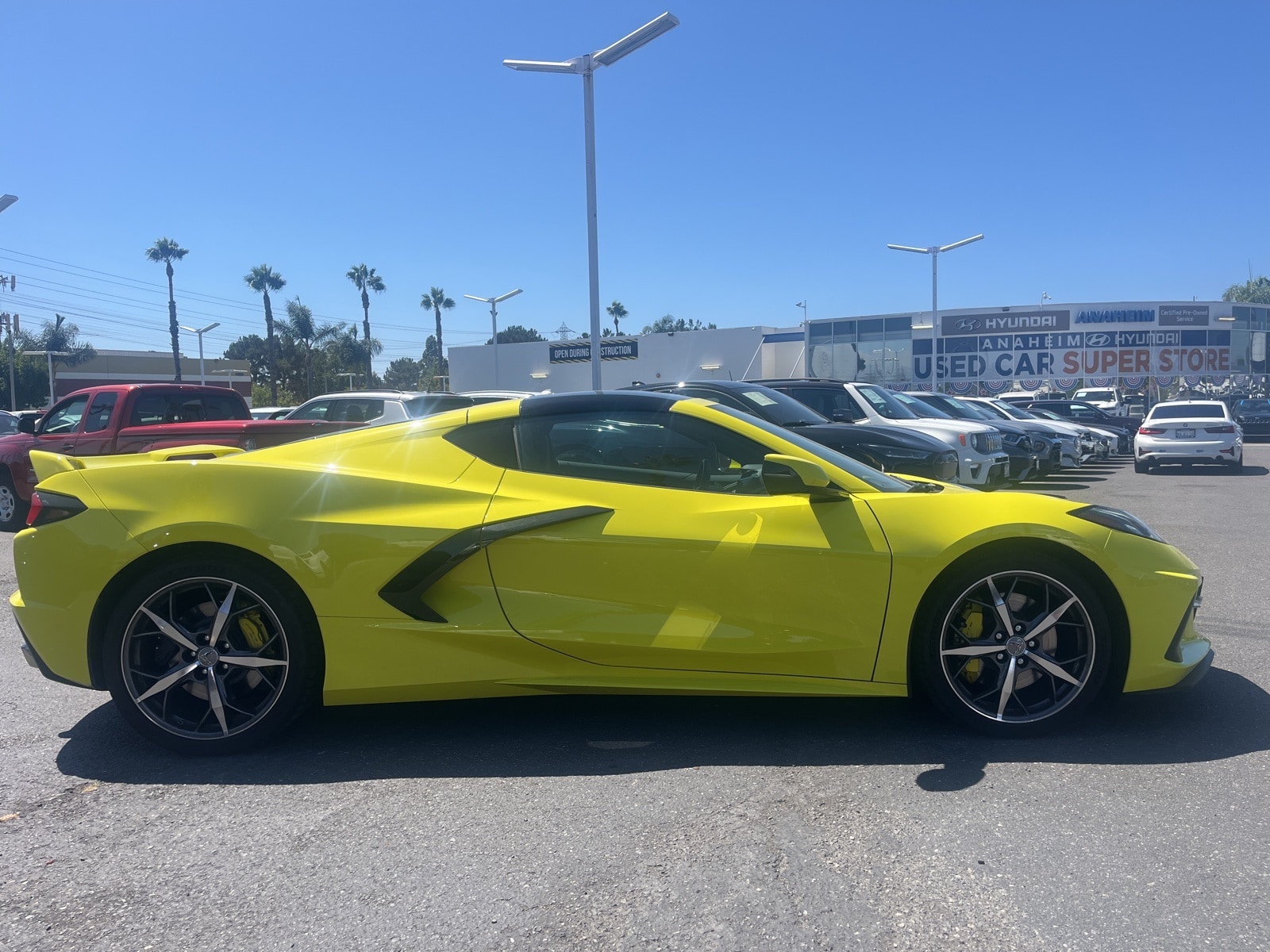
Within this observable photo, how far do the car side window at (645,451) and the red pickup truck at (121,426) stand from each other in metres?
6.68

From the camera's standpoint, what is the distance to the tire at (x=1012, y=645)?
3867 mm

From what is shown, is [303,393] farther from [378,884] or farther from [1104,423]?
[378,884]

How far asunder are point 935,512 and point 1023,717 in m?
0.88

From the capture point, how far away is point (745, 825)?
10.5 feet

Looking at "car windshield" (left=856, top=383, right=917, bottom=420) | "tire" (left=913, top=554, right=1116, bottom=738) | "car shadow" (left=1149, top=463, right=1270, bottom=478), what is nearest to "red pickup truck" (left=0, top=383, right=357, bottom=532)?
"car windshield" (left=856, top=383, right=917, bottom=420)

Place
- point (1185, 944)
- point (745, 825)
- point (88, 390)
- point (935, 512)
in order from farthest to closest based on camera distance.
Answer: point (88, 390)
point (935, 512)
point (745, 825)
point (1185, 944)

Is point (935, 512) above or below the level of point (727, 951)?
above

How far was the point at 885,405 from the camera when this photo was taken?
1398cm

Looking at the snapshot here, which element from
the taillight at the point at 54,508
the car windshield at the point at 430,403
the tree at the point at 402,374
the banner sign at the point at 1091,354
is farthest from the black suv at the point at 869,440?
the tree at the point at 402,374

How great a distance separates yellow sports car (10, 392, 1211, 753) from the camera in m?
3.86

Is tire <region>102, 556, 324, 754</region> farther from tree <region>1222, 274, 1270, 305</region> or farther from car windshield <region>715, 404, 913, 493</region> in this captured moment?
tree <region>1222, 274, 1270, 305</region>

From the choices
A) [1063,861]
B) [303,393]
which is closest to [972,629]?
[1063,861]

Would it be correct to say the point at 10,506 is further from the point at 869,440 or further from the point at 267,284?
the point at 267,284

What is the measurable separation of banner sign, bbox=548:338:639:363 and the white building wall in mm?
174
